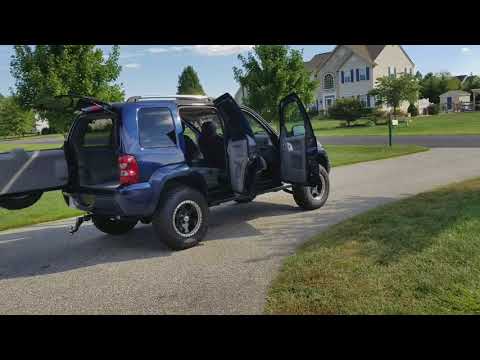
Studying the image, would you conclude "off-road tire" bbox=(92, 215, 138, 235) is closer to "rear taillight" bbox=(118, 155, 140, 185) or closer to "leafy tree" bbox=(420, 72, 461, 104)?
"rear taillight" bbox=(118, 155, 140, 185)

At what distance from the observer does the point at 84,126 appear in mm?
6484

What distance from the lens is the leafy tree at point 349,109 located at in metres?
40.9

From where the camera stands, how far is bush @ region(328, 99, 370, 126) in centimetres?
4091

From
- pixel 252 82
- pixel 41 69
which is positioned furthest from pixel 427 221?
pixel 252 82

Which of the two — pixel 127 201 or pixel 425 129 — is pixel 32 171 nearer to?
pixel 127 201

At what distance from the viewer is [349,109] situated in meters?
40.9

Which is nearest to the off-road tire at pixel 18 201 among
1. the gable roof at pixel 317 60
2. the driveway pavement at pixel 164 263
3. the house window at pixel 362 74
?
the driveway pavement at pixel 164 263

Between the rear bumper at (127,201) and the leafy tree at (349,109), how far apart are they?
37.4m

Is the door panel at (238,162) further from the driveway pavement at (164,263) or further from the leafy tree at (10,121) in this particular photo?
the leafy tree at (10,121)
